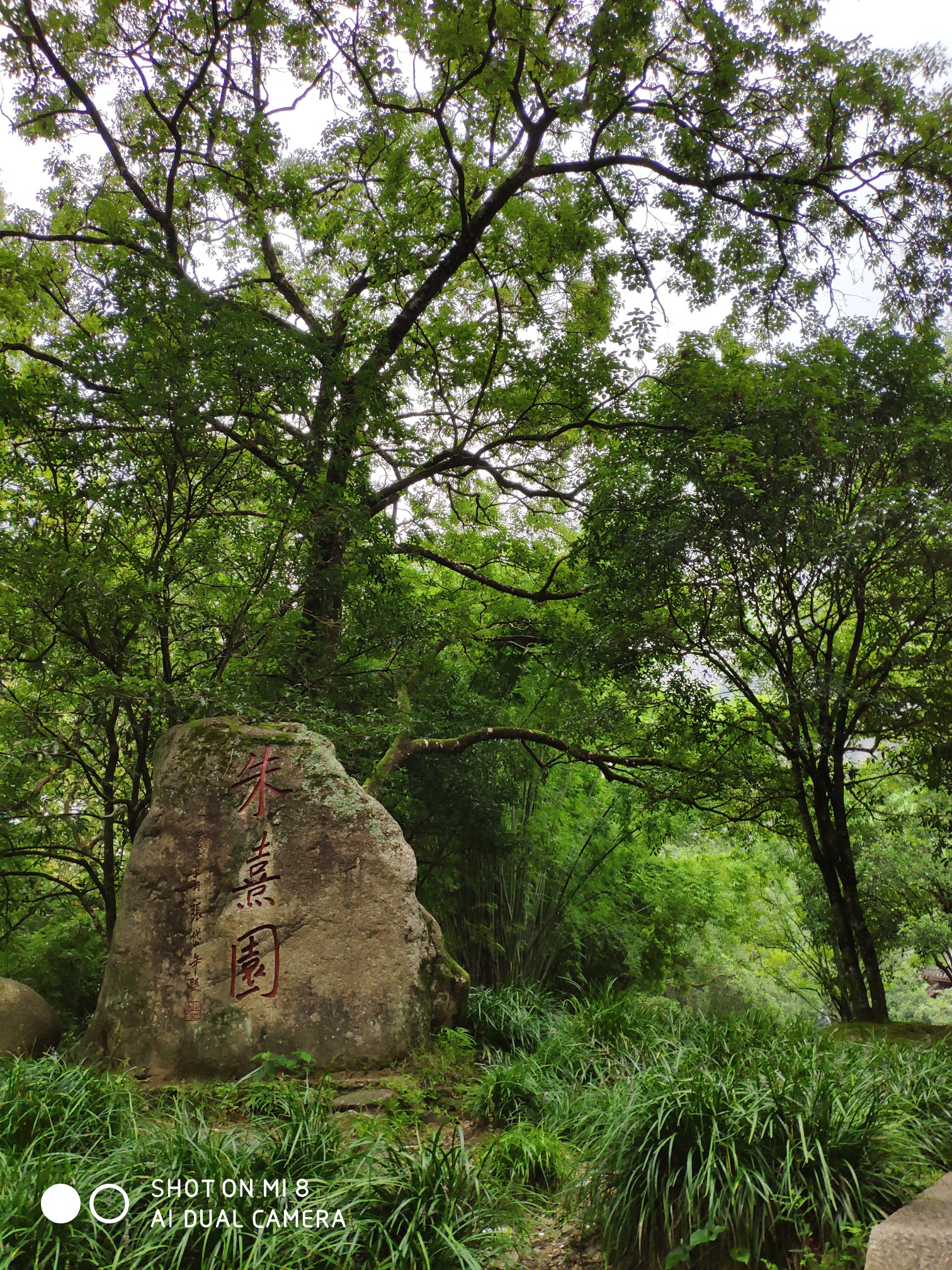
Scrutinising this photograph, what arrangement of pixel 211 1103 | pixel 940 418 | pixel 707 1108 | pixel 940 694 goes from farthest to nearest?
pixel 940 418 → pixel 940 694 → pixel 211 1103 → pixel 707 1108

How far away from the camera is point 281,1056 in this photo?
3.96 meters

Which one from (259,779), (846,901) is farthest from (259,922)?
(846,901)

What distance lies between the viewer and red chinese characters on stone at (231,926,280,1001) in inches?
163

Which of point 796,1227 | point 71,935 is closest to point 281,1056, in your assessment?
point 796,1227

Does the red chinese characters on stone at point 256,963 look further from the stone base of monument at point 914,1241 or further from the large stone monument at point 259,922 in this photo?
the stone base of monument at point 914,1241

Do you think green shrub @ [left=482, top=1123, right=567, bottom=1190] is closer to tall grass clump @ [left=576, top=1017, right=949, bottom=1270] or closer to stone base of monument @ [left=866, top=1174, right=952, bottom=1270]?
tall grass clump @ [left=576, top=1017, right=949, bottom=1270]

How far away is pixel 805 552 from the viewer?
532cm

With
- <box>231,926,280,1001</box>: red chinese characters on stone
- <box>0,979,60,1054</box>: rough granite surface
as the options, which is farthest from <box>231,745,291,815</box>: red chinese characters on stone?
<box>0,979,60,1054</box>: rough granite surface

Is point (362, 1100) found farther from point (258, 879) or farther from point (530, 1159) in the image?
point (258, 879)

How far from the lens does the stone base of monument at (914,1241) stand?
2.14 meters

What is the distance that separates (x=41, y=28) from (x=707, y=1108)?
26.8 ft

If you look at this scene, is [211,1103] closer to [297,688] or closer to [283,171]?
[297,688]

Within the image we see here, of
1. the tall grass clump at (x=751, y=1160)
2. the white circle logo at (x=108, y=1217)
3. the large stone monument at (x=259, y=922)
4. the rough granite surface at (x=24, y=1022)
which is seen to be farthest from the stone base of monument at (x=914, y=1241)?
the rough granite surface at (x=24, y=1022)

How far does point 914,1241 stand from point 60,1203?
252 cm
